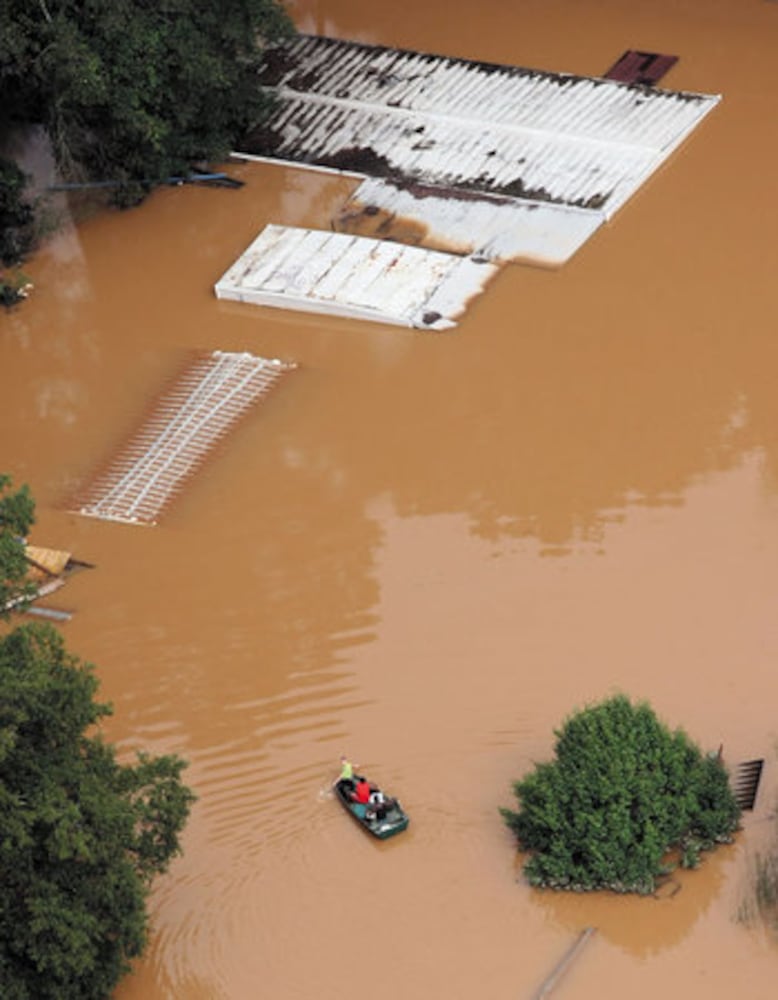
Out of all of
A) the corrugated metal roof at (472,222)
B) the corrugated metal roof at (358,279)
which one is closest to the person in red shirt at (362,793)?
the corrugated metal roof at (358,279)

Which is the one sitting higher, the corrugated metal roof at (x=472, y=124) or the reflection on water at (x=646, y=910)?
the corrugated metal roof at (x=472, y=124)

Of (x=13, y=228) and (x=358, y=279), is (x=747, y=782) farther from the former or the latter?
(x=13, y=228)

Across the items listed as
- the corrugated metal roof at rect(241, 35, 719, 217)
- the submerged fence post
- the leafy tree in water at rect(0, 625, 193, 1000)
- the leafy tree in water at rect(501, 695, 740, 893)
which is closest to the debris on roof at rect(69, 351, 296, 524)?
the corrugated metal roof at rect(241, 35, 719, 217)

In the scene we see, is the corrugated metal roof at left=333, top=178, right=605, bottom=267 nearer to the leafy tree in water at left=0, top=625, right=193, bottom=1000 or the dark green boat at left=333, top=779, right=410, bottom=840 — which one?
the dark green boat at left=333, top=779, right=410, bottom=840

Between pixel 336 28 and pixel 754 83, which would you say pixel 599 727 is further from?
pixel 336 28

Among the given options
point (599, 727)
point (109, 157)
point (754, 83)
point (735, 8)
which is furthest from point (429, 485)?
point (735, 8)

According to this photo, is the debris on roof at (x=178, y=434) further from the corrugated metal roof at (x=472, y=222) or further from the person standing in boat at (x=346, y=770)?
the person standing in boat at (x=346, y=770)
